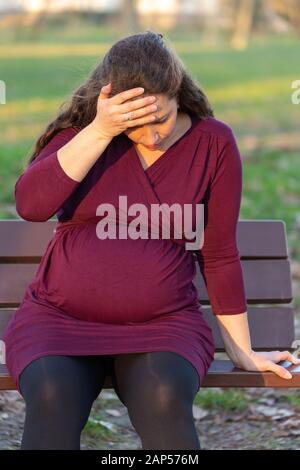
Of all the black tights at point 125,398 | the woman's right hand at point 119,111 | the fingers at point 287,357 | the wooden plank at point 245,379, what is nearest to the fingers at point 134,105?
the woman's right hand at point 119,111

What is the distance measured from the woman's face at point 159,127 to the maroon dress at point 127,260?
15 cm

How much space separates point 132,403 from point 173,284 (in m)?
0.45

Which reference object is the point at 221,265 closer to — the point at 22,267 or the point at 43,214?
the point at 43,214

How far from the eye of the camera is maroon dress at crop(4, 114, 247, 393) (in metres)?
3.13

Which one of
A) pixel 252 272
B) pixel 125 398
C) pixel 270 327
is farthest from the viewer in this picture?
pixel 252 272

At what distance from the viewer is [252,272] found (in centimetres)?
398

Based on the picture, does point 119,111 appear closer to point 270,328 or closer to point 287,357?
point 287,357

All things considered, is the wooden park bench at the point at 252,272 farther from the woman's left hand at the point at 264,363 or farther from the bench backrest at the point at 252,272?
the woman's left hand at the point at 264,363

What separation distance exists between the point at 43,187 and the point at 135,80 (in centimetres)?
45

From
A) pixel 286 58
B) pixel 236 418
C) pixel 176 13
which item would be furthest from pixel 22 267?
pixel 176 13

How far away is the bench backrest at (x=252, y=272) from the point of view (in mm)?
3859

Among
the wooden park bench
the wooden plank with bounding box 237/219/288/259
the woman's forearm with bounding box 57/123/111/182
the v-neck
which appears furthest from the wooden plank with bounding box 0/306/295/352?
the woman's forearm with bounding box 57/123/111/182

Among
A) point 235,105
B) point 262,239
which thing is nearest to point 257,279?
point 262,239

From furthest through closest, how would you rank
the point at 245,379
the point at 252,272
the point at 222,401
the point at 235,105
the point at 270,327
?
the point at 235,105, the point at 222,401, the point at 252,272, the point at 270,327, the point at 245,379
